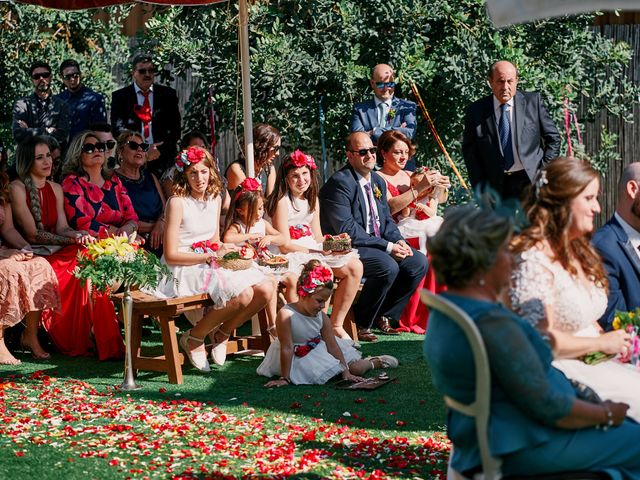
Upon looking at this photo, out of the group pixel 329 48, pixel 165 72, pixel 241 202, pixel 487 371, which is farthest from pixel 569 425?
pixel 165 72

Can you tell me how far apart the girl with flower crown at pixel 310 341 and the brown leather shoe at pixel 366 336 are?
135 cm

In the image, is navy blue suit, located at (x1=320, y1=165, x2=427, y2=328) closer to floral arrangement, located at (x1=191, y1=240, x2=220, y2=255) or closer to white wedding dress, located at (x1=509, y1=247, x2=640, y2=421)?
floral arrangement, located at (x1=191, y1=240, x2=220, y2=255)

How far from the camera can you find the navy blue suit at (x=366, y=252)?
8586 mm

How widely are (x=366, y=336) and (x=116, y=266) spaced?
8.05 ft

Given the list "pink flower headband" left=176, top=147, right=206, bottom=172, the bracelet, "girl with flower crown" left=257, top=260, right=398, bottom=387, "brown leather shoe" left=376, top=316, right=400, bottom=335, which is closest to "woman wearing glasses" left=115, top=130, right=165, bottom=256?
"pink flower headband" left=176, top=147, right=206, bottom=172

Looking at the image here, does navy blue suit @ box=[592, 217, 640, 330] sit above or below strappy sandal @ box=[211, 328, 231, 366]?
above

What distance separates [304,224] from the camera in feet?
27.7

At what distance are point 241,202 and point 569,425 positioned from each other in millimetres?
4818

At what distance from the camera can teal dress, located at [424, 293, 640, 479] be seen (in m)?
3.28

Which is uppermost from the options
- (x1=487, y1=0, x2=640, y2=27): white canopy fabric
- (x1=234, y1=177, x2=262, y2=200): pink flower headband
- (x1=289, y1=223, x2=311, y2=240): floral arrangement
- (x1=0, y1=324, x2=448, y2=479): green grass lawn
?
(x1=487, y1=0, x2=640, y2=27): white canopy fabric

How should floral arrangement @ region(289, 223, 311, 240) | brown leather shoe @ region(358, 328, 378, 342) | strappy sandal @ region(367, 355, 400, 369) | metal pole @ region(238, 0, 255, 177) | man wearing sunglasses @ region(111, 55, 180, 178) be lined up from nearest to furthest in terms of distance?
strappy sandal @ region(367, 355, 400, 369)
metal pole @ region(238, 0, 255, 177)
floral arrangement @ region(289, 223, 311, 240)
brown leather shoe @ region(358, 328, 378, 342)
man wearing sunglasses @ region(111, 55, 180, 178)

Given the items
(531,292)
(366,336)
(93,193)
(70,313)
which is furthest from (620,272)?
(93,193)

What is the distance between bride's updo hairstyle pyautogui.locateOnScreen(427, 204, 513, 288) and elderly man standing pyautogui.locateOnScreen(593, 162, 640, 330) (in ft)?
5.11

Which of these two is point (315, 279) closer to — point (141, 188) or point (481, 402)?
point (141, 188)
